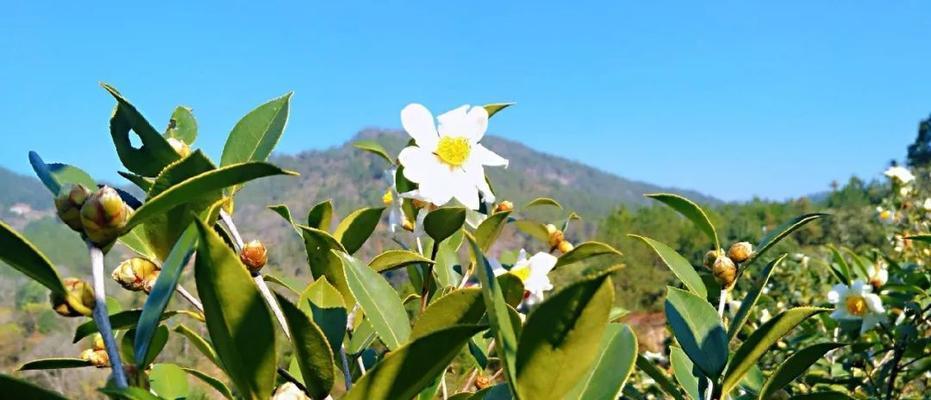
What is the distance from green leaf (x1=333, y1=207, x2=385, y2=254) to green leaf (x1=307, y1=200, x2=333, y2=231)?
0.02 m

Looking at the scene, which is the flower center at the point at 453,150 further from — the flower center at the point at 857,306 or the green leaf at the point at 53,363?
the flower center at the point at 857,306

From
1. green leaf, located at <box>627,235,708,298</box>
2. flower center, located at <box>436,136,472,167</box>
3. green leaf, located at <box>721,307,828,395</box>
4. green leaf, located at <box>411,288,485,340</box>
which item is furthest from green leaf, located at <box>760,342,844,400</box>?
flower center, located at <box>436,136,472,167</box>

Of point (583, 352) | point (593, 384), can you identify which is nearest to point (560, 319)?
point (583, 352)

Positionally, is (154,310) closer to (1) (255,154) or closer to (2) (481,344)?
(1) (255,154)

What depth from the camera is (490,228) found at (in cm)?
87

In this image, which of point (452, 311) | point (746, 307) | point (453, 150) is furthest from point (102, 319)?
point (746, 307)

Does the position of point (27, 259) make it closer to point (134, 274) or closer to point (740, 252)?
point (134, 274)

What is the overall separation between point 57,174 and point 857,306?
Answer: 153 centimetres

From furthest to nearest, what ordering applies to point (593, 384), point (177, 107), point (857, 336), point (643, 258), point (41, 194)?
point (41, 194), point (643, 258), point (857, 336), point (177, 107), point (593, 384)

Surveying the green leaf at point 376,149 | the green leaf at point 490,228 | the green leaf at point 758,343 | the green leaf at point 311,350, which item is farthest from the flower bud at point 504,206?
the green leaf at point 311,350

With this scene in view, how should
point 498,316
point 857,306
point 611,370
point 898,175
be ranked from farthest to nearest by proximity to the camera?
point 898,175
point 857,306
point 611,370
point 498,316

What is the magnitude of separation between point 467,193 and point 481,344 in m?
0.21

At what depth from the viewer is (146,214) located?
0.46 metres

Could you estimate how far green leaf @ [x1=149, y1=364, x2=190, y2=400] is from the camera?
2.44ft
